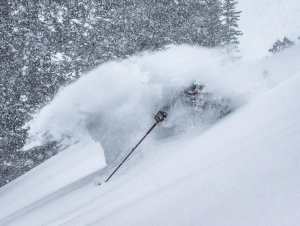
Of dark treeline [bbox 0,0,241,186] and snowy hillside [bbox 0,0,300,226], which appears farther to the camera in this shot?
dark treeline [bbox 0,0,241,186]

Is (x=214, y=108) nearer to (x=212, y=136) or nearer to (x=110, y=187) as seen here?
(x=212, y=136)

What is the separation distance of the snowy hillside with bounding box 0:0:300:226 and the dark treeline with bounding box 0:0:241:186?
5185mm

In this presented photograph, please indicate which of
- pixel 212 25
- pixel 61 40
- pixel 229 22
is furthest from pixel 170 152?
pixel 229 22

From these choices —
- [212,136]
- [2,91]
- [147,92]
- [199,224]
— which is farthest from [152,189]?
[2,91]

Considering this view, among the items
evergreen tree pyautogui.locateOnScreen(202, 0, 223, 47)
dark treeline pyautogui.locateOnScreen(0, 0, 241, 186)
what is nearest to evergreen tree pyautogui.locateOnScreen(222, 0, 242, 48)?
evergreen tree pyautogui.locateOnScreen(202, 0, 223, 47)

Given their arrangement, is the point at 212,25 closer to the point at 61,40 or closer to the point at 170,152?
the point at 61,40

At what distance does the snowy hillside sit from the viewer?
136 inches

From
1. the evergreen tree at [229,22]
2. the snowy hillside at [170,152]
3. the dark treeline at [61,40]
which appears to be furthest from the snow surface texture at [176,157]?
the evergreen tree at [229,22]

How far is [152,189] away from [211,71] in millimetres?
3522

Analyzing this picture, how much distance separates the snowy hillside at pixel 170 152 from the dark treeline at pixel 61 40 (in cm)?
519

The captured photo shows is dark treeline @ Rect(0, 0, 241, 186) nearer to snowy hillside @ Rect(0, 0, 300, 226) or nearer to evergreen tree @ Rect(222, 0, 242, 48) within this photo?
evergreen tree @ Rect(222, 0, 242, 48)

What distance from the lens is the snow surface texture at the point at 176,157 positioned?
11.2 feet

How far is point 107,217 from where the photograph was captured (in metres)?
4.11

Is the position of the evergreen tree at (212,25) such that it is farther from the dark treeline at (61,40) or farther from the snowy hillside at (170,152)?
the snowy hillside at (170,152)
